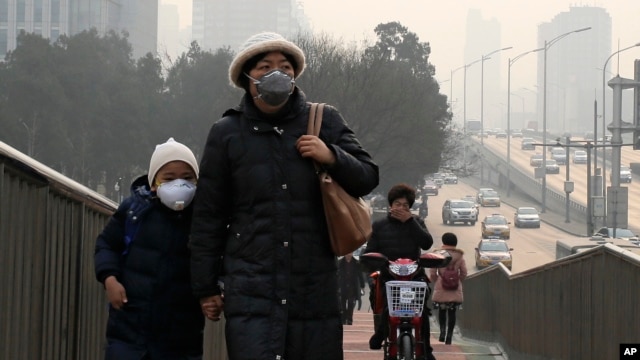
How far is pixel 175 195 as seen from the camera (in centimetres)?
618

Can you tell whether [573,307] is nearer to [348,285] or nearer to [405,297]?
[405,297]

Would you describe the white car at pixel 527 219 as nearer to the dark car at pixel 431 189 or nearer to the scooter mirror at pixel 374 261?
the dark car at pixel 431 189

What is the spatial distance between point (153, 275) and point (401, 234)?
566 centimetres

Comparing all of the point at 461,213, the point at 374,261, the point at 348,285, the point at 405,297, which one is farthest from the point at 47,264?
the point at 461,213

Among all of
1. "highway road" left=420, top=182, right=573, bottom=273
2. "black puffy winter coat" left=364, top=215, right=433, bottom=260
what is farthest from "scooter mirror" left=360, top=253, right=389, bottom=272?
"highway road" left=420, top=182, right=573, bottom=273

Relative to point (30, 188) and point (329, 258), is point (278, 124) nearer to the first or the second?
point (329, 258)

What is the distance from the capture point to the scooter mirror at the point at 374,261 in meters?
11.3

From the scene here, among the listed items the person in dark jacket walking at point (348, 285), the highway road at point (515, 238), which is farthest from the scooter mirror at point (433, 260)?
the highway road at point (515, 238)

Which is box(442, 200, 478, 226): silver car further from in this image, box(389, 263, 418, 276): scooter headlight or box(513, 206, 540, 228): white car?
box(389, 263, 418, 276): scooter headlight

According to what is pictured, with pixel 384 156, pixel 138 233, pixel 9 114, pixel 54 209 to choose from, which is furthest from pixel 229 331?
pixel 9 114

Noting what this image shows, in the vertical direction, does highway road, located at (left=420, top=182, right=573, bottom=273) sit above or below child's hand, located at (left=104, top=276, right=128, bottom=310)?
below

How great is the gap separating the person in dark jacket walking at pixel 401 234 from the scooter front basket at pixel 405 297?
151 mm

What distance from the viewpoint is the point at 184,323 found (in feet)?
20.6

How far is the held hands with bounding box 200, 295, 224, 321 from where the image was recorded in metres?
5.79
